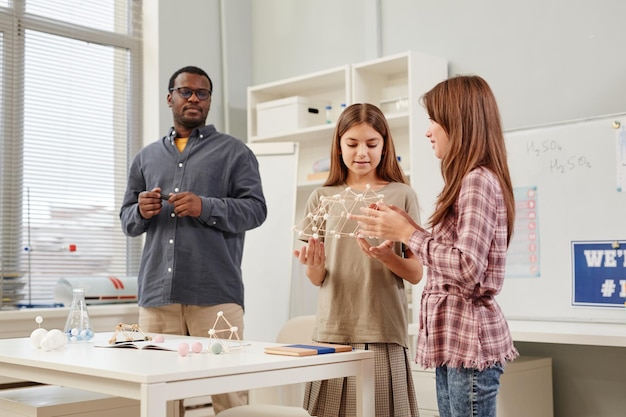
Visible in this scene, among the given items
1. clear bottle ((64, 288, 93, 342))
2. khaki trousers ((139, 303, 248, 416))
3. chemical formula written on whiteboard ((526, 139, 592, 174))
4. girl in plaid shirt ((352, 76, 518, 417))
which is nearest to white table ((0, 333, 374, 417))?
clear bottle ((64, 288, 93, 342))

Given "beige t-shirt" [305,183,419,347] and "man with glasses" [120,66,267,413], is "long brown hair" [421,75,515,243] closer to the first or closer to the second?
"beige t-shirt" [305,183,419,347]

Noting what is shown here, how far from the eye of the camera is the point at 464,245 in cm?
166

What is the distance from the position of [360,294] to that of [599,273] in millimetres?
1325

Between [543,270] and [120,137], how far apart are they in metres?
2.75

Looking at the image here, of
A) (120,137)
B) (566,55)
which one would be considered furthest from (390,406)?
(120,137)

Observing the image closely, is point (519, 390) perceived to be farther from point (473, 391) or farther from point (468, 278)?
point (468, 278)

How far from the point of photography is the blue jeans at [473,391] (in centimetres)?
168

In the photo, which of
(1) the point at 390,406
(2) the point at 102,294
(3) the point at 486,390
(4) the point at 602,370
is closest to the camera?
(3) the point at 486,390

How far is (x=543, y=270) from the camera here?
10.5 ft

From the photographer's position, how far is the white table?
1.49 m

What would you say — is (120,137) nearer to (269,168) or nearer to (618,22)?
(269,168)

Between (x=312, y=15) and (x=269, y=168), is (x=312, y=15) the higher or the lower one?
the higher one

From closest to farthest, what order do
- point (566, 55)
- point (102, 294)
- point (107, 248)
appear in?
1. point (566, 55)
2. point (102, 294)
3. point (107, 248)

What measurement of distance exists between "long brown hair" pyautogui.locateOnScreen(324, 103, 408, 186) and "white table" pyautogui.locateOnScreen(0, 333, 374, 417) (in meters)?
0.61
